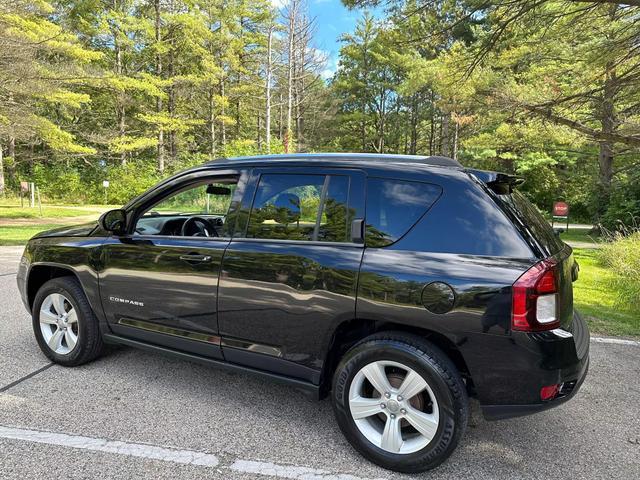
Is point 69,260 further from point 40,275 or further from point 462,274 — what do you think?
point 462,274

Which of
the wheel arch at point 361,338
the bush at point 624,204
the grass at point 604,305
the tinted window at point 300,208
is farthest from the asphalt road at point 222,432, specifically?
the bush at point 624,204

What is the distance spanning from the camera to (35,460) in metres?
2.45

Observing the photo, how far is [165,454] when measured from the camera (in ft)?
8.34

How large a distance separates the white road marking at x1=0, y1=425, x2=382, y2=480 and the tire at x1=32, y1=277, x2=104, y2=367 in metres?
0.93

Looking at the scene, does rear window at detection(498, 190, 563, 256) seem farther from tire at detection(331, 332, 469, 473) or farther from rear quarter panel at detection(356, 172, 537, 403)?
tire at detection(331, 332, 469, 473)

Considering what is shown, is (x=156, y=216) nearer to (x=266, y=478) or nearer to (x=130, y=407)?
(x=130, y=407)

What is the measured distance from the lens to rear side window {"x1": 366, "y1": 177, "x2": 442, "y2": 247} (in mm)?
2498

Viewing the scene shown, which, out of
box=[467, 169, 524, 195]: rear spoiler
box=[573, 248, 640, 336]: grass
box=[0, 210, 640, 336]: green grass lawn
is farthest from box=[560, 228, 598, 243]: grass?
box=[467, 169, 524, 195]: rear spoiler

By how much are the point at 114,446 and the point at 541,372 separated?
8.36 ft

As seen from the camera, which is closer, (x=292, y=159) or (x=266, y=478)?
(x=266, y=478)

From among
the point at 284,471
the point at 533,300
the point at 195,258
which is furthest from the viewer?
the point at 195,258

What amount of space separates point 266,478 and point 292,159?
6.60 feet

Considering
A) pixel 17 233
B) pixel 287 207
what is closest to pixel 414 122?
pixel 17 233

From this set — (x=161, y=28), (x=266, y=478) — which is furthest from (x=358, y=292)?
(x=161, y=28)
